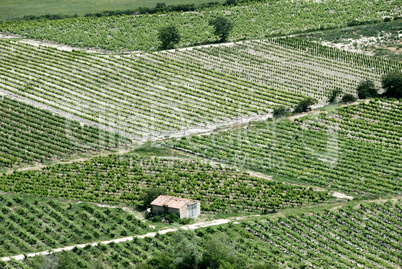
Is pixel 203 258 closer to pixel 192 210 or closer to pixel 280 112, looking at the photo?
pixel 192 210

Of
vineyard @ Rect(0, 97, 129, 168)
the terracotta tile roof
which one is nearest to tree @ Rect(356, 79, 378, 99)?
vineyard @ Rect(0, 97, 129, 168)

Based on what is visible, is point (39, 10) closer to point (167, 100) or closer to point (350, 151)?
point (167, 100)

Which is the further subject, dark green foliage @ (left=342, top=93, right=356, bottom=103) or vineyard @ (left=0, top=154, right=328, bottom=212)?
dark green foliage @ (left=342, top=93, right=356, bottom=103)

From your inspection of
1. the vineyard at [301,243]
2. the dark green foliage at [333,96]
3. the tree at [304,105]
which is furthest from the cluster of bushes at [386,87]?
the vineyard at [301,243]

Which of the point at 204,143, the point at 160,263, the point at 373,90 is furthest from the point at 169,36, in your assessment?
the point at 160,263

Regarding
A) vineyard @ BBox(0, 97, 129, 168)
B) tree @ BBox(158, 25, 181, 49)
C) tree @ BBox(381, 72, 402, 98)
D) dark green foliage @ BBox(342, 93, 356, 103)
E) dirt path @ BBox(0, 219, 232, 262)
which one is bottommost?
dirt path @ BBox(0, 219, 232, 262)

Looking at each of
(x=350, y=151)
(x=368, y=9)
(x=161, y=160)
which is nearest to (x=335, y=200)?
(x=350, y=151)

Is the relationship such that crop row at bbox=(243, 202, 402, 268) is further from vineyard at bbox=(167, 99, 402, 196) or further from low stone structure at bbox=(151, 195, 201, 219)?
vineyard at bbox=(167, 99, 402, 196)
